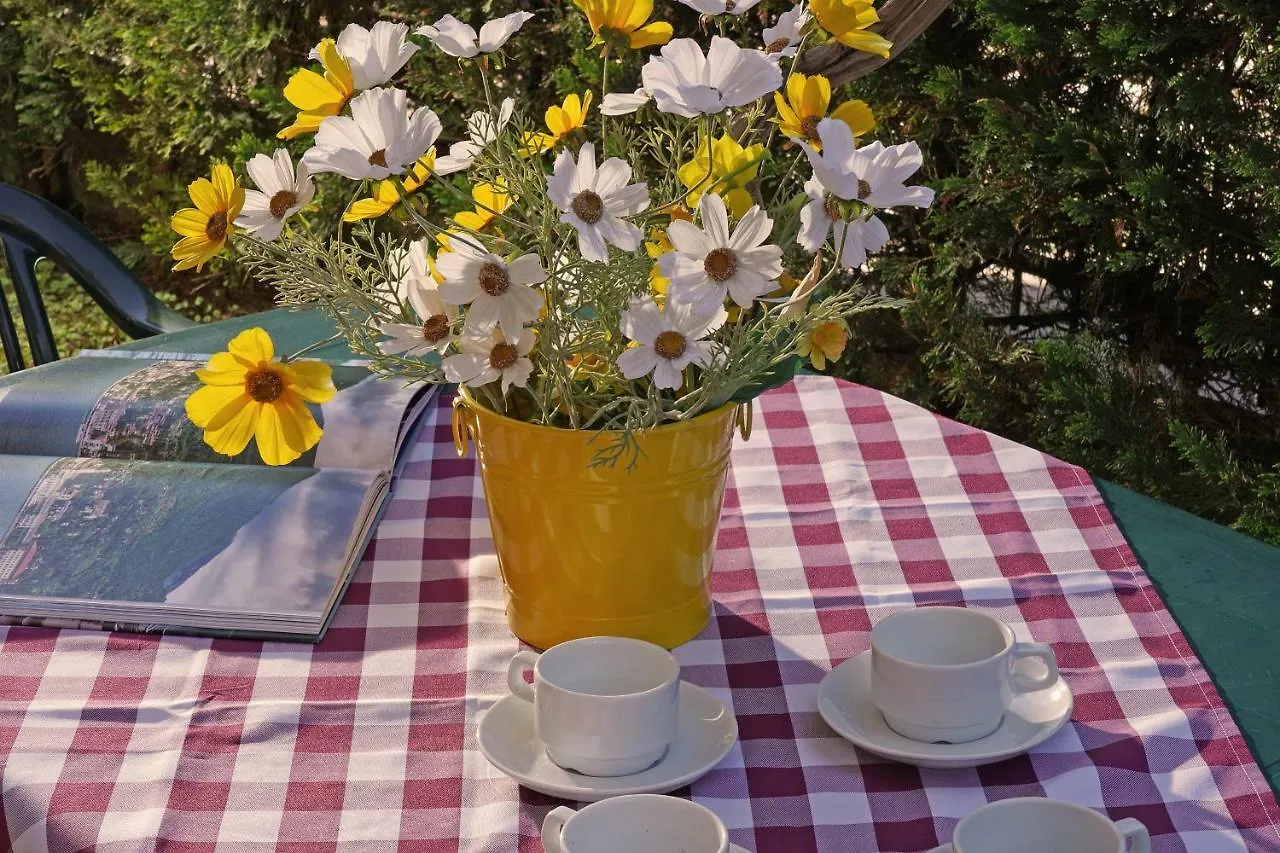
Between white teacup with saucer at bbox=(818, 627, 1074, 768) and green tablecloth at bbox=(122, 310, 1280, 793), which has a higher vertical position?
white teacup with saucer at bbox=(818, 627, 1074, 768)

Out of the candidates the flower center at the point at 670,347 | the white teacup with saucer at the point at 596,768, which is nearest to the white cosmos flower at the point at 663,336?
the flower center at the point at 670,347

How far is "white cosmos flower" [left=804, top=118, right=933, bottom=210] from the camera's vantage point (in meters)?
0.76

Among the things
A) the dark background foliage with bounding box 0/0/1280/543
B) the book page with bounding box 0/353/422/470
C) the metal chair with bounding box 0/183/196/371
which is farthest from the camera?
the dark background foliage with bounding box 0/0/1280/543

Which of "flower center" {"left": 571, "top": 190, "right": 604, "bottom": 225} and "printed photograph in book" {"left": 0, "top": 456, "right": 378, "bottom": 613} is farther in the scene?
"printed photograph in book" {"left": 0, "top": 456, "right": 378, "bottom": 613}

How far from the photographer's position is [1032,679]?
92 centimetres

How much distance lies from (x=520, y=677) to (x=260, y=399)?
0.26 m

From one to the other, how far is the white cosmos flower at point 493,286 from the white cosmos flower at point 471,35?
0.13m

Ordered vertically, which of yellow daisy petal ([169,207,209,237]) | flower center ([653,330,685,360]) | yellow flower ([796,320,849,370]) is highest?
yellow daisy petal ([169,207,209,237])

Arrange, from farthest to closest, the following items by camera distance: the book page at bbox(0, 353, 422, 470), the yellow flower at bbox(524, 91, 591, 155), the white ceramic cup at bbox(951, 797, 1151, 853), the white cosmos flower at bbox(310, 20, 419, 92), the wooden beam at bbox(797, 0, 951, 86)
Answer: the book page at bbox(0, 353, 422, 470)
the wooden beam at bbox(797, 0, 951, 86)
the yellow flower at bbox(524, 91, 591, 155)
the white cosmos flower at bbox(310, 20, 419, 92)
the white ceramic cup at bbox(951, 797, 1151, 853)

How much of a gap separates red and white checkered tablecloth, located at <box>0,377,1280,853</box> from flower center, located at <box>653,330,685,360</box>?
282mm

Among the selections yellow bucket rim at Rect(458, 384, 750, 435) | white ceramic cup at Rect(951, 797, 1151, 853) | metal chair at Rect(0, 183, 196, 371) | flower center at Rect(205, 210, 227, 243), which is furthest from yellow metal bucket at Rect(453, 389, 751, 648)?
metal chair at Rect(0, 183, 196, 371)

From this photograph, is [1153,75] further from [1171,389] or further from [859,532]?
[859,532]

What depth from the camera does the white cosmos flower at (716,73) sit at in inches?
31.1

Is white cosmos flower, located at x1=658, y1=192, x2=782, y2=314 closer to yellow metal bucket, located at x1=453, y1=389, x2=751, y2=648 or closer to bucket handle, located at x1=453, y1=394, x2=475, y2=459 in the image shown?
yellow metal bucket, located at x1=453, y1=389, x2=751, y2=648
